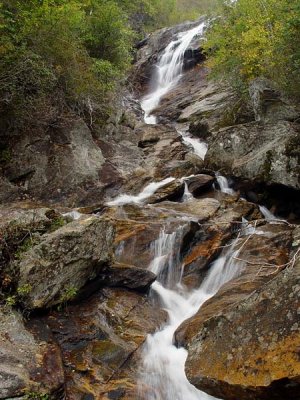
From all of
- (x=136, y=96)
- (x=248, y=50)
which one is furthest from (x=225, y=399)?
(x=136, y=96)

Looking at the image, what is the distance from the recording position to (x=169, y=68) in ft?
88.5

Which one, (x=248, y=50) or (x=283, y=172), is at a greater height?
(x=248, y=50)

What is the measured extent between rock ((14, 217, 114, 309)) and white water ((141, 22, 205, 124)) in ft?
52.3

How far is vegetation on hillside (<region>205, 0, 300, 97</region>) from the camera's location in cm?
1158

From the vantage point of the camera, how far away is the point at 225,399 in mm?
4848

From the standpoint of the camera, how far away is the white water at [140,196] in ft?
40.3

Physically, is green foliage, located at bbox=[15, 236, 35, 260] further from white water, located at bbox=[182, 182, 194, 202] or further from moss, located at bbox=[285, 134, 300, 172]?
moss, located at bbox=[285, 134, 300, 172]

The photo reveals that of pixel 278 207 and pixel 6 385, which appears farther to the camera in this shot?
pixel 278 207

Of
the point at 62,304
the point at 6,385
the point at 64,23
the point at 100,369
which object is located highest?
the point at 64,23

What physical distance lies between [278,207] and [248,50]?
6.29 m

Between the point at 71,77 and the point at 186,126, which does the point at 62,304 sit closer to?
the point at 71,77

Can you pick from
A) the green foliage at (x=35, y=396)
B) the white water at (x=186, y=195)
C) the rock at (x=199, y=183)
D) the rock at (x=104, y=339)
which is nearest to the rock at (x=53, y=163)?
the white water at (x=186, y=195)

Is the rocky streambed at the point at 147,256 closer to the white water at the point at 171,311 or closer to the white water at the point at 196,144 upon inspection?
the white water at the point at 171,311

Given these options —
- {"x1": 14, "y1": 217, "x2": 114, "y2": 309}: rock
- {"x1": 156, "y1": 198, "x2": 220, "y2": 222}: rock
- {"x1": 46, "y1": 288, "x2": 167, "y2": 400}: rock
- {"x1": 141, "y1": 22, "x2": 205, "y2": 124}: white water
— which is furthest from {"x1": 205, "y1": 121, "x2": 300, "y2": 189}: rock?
{"x1": 141, "y1": 22, "x2": 205, "y2": 124}: white water
